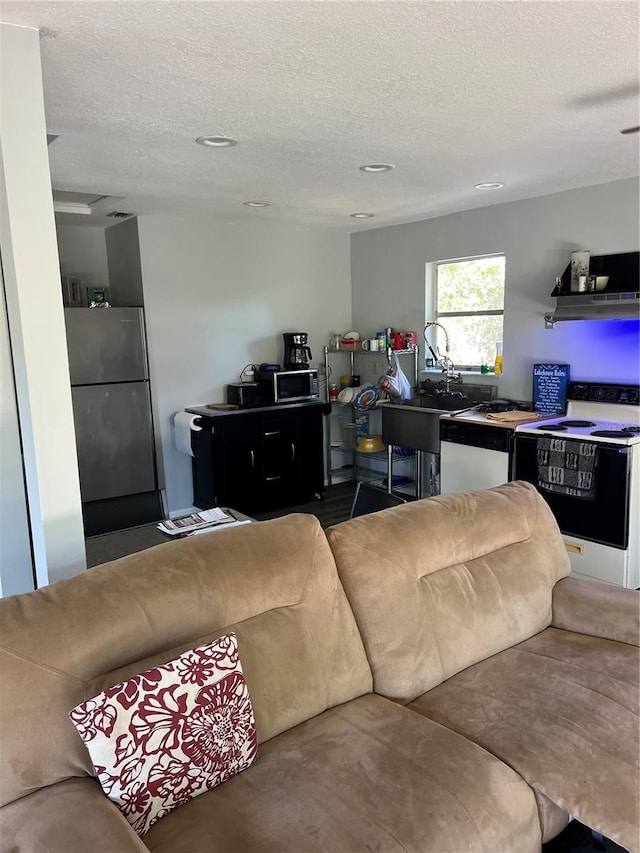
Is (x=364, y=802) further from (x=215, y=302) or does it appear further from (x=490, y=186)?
(x=215, y=302)

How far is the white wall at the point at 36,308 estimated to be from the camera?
1.74m

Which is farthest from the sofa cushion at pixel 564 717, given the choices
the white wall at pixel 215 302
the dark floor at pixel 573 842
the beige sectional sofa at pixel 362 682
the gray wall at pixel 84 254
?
the gray wall at pixel 84 254

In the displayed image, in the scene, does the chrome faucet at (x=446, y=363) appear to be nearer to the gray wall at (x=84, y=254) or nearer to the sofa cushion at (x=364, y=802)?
the gray wall at (x=84, y=254)

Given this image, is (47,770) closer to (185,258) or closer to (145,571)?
(145,571)

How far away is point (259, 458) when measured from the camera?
4.95 m

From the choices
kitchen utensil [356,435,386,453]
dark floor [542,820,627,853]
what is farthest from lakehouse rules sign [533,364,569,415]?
dark floor [542,820,627,853]

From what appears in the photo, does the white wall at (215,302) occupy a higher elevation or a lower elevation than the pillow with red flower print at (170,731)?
higher

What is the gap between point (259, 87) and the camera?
2119mm

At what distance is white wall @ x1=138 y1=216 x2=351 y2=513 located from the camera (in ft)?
15.7

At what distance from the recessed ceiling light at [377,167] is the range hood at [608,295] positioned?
4.70 feet

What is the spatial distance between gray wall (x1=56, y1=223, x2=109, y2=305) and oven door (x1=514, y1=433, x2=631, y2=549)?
12.3 feet

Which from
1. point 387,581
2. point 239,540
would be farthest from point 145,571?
point 387,581

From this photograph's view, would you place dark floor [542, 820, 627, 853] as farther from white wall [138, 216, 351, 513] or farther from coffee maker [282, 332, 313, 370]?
coffee maker [282, 332, 313, 370]

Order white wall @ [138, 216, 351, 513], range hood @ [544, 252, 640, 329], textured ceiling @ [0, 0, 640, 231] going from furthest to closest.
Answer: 1. white wall @ [138, 216, 351, 513]
2. range hood @ [544, 252, 640, 329]
3. textured ceiling @ [0, 0, 640, 231]
